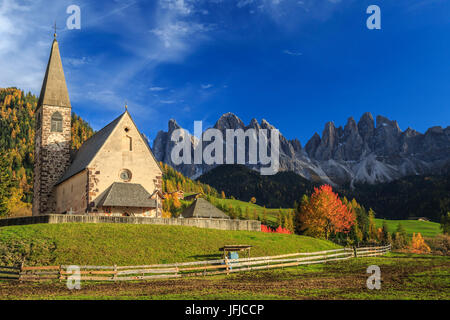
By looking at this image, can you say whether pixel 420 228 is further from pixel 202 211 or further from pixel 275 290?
pixel 275 290

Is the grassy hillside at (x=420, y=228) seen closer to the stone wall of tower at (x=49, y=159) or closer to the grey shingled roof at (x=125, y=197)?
the grey shingled roof at (x=125, y=197)

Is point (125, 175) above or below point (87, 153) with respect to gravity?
below

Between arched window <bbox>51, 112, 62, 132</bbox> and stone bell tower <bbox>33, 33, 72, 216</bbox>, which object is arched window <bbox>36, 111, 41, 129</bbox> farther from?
arched window <bbox>51, 112, 62, 132</bbox>

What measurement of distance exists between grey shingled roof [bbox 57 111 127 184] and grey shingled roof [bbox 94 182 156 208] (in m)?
4.51

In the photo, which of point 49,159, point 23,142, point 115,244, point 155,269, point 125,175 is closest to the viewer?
point 155,269

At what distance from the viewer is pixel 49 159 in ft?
189

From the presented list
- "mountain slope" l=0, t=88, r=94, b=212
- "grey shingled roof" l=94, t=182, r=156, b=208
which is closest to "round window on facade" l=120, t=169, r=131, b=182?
"grey shingled roof" l=94, t=182, r=156, b=208

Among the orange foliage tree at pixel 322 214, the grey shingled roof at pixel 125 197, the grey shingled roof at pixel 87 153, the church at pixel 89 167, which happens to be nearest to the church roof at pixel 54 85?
the church at pixel 89 167

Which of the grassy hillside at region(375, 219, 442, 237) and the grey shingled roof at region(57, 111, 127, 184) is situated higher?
the grey shingled roof at region(57, 111, 127, 184)

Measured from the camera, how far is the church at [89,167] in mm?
47594

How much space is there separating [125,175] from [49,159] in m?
14.5

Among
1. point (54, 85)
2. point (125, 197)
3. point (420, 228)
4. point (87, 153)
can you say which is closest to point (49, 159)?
point (87, 153)

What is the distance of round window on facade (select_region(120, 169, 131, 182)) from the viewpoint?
1978 inches
